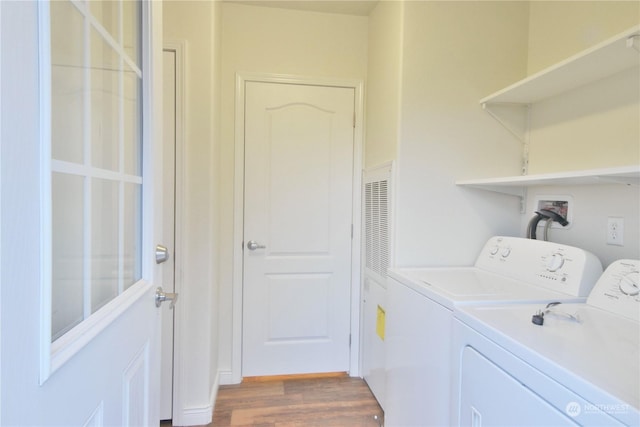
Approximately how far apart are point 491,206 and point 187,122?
66.6 inches

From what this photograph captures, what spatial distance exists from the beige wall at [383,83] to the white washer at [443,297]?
712 millimetres

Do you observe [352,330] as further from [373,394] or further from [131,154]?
[131,154]

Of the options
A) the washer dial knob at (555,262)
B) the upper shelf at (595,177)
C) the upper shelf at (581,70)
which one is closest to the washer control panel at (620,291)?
the washer dial knob at (555,262)

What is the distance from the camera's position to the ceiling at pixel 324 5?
2.22 meters

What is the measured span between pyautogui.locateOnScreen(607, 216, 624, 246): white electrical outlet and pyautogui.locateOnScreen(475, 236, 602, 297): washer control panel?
156 millimetres

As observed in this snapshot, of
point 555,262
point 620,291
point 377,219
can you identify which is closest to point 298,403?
point 377,219

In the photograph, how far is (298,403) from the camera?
2.13 meters

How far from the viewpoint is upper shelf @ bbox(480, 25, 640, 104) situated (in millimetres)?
1119

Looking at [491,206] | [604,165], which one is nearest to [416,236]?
[491,206]

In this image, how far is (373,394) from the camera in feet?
7.27

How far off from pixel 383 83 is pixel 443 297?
1372 millimetres

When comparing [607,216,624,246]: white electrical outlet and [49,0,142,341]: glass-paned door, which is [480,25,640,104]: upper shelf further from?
[49,0,142,341]: glass-paned door

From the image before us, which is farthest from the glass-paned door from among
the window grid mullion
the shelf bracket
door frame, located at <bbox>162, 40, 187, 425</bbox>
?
the shelf bracket

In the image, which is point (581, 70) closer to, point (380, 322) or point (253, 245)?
point (380, 322)
